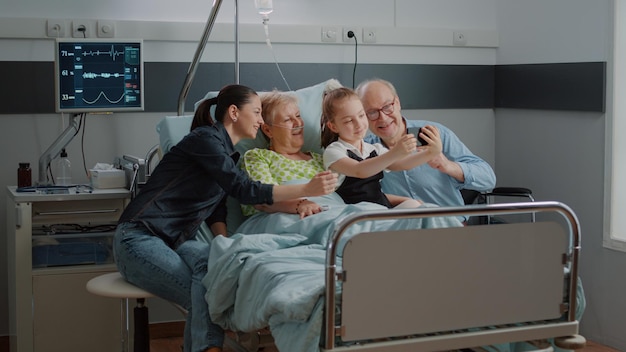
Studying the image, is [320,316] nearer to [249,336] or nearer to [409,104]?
[249,336]

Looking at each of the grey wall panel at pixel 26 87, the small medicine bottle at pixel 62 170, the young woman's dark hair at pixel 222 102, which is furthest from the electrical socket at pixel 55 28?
the young woman's dark hair at pixel 222 102

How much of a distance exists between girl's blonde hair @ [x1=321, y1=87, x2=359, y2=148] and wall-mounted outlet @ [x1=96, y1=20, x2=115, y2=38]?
1.28 metres

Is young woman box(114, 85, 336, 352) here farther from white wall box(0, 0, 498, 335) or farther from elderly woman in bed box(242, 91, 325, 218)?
white wall box(0, 0, 498, 335)

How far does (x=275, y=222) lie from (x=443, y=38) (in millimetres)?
2166

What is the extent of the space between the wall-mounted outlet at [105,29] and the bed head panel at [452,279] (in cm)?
237

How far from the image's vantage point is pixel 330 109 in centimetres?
356

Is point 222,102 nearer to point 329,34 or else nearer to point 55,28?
point 55,28

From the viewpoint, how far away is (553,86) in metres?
4.70

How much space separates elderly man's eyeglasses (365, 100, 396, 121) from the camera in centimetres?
363

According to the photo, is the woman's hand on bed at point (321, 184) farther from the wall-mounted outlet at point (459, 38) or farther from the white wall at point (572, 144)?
the wall-mounted outlet at point (459, 38)

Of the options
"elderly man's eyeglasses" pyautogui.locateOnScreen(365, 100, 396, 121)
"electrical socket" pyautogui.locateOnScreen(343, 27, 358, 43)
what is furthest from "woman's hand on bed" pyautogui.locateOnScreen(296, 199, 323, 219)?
"electrical socket" pyautogui.locateOnScreen(343, 27, 358, 43)

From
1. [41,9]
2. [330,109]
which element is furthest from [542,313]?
[41,9]

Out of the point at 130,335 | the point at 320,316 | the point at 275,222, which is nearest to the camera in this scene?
the point at 320,316

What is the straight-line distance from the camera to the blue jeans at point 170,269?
3.03m
